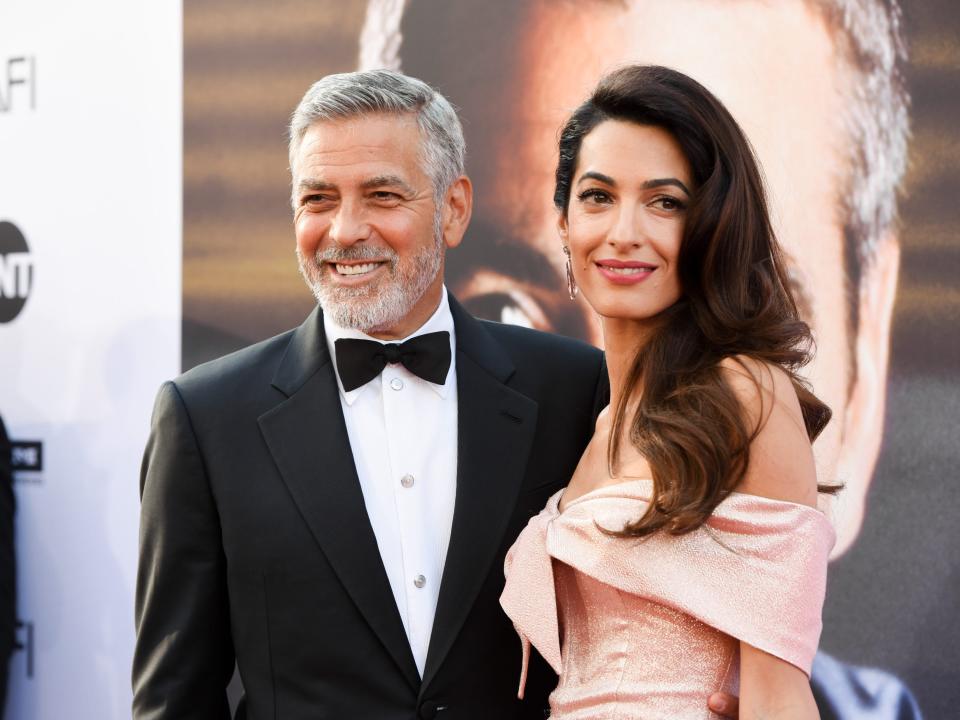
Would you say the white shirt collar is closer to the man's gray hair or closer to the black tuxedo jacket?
the black tuxedo jacket

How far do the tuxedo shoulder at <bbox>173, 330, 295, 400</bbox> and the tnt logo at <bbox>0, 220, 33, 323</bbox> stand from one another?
1.77 meters

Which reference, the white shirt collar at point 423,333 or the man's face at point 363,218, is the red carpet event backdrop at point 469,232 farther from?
the man's face at point 363,218

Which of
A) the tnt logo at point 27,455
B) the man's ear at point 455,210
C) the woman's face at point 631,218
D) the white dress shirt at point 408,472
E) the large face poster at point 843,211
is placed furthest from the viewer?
the tnt logo at point 27,455

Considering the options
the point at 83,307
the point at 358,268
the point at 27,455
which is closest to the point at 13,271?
the point at 83,307

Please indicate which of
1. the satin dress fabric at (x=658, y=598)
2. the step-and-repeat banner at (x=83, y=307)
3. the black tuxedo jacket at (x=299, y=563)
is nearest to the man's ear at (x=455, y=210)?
the black tuxedo jacket at (x=299, y=563)

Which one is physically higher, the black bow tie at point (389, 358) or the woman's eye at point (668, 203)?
the woman's eye at point (668, 203)

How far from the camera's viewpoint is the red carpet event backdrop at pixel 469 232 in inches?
94.7

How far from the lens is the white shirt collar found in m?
1.90

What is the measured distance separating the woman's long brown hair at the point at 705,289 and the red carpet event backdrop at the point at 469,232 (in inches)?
33.3

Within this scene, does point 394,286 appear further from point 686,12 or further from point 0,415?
point 0,415

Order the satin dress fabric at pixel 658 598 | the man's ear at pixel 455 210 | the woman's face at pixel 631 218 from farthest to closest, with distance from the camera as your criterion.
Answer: the man's ear at pixel 455 210
the woman's face at pixel 631 218
the satin dress fabric at pixel 658 598

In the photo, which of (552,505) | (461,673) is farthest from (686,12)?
(461,673)

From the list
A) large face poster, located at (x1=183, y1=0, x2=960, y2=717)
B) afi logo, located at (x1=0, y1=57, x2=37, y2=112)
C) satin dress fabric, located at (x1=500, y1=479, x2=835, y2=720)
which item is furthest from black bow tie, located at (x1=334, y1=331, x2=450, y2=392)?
afi logo, located at (x1=0, y1=57, x2=37, y2=112)

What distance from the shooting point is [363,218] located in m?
1.89
